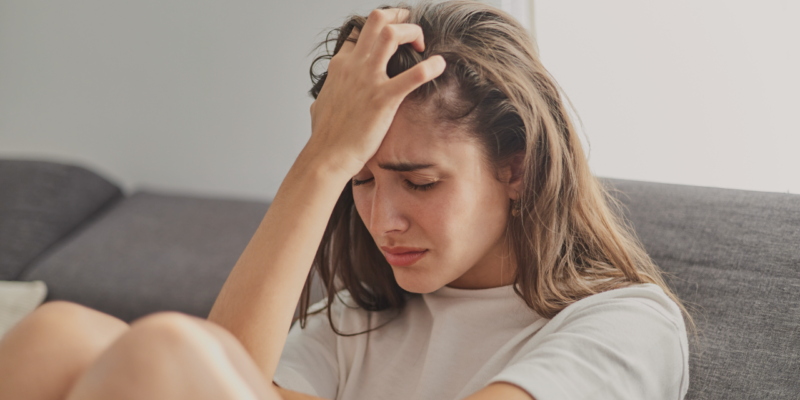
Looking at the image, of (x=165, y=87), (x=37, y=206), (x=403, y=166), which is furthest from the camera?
(x=165, y=87)

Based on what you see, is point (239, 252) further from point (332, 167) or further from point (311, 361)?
point (332, 167)

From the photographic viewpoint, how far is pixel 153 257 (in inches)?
70.7

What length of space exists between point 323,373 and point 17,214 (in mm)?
1589

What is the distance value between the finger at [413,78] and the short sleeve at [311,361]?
548 mm

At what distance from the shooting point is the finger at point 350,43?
88 cm

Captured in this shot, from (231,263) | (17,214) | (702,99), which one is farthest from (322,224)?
(17,214)

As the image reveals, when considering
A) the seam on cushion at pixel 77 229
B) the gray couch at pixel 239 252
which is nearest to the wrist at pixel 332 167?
the gray couch at pixel 239 252

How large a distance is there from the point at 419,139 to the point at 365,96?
0.11m

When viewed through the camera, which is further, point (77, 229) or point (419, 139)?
point (77, 229)

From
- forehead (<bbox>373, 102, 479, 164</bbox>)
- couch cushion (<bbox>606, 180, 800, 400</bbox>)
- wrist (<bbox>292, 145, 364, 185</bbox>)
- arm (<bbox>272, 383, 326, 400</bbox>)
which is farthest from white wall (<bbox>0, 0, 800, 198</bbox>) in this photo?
arm (<bbox>272, 383, 326, 400</bbox>)

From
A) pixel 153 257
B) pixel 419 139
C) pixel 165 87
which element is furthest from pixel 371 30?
pixel 165 87

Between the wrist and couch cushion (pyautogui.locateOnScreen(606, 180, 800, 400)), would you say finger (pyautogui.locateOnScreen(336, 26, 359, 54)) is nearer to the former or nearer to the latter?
the wrist

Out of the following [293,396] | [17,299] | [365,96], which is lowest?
[17,299]

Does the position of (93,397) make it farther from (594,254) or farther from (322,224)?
(594,254)
